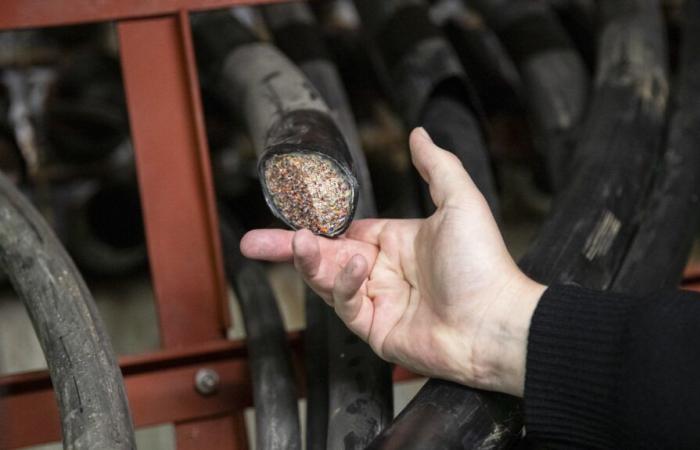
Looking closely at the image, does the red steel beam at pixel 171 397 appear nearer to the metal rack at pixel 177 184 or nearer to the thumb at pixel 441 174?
the metal rack at pixel 177 184

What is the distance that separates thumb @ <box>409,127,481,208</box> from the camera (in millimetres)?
876

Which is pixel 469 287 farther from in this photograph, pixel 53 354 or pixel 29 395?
pixel 29 395

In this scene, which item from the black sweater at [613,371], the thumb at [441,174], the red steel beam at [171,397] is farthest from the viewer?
the red steel beam at [171,397]

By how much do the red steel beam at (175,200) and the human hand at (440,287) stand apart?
36 centimetres

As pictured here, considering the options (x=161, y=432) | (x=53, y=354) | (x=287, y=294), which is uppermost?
(x=53, y=354)

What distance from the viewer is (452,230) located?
86 cm

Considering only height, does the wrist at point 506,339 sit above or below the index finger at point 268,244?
below

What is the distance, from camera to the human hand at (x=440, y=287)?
2.80ft

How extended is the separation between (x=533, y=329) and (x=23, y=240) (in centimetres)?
54

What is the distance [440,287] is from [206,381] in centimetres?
43

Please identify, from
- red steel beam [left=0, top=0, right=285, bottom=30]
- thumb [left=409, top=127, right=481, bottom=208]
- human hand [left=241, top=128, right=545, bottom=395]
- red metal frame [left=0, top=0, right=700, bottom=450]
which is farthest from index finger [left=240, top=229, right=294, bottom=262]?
red steel beam [left=0, top=0, right=285, bottom=30]

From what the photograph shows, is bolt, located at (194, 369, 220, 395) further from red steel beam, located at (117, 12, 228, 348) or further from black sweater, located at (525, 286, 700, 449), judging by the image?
black sweater, located at (525, 286, 700, 449)

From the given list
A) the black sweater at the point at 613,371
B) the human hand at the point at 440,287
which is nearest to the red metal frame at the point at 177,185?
the human hand at the point at 440,287

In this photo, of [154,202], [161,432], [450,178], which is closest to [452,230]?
[450,178]
